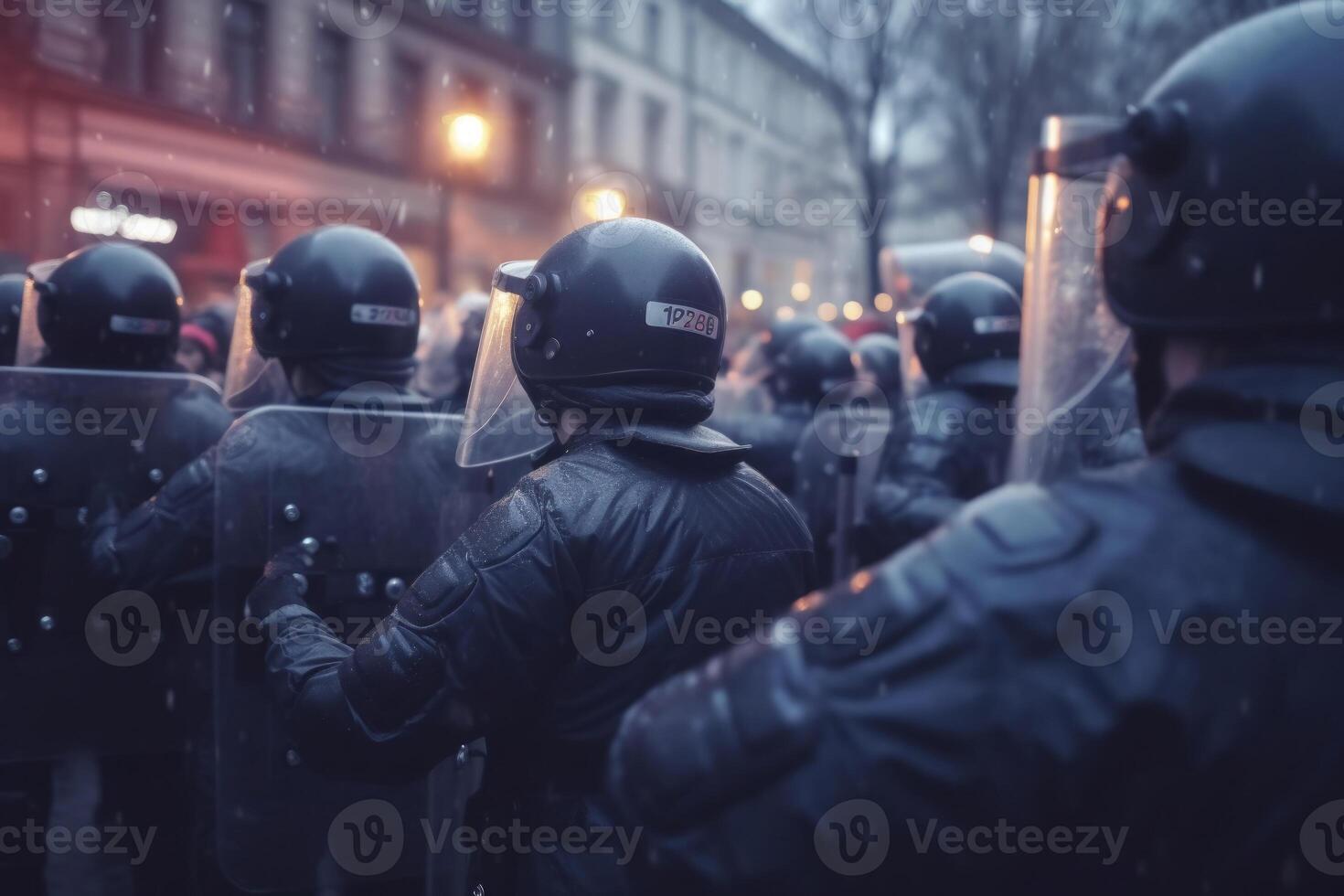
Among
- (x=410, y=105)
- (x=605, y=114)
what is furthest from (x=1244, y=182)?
(x=605, y=114)

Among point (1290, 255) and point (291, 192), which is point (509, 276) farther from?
point (291, 192)

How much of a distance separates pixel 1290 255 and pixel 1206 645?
0.38 m

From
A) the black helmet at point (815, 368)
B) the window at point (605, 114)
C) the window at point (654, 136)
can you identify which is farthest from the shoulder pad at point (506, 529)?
the window at point (654, 136)

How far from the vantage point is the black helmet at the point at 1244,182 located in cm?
107

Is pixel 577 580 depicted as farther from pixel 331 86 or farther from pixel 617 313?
pixel 331 86

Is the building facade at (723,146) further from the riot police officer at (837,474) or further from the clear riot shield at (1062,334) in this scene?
the clear riot shield at (1062,334)

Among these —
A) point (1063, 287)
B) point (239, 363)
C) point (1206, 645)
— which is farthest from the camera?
point (239, 363)

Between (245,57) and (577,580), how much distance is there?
56.5 ft

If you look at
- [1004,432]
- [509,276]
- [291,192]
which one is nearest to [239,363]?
[509,276]

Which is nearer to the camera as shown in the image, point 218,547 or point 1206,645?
point 1206,645

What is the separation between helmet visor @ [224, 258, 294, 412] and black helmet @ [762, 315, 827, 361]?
10.7 ft

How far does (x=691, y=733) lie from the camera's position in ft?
3.35

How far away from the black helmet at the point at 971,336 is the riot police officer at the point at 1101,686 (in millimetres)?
3248

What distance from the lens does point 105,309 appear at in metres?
3.72
